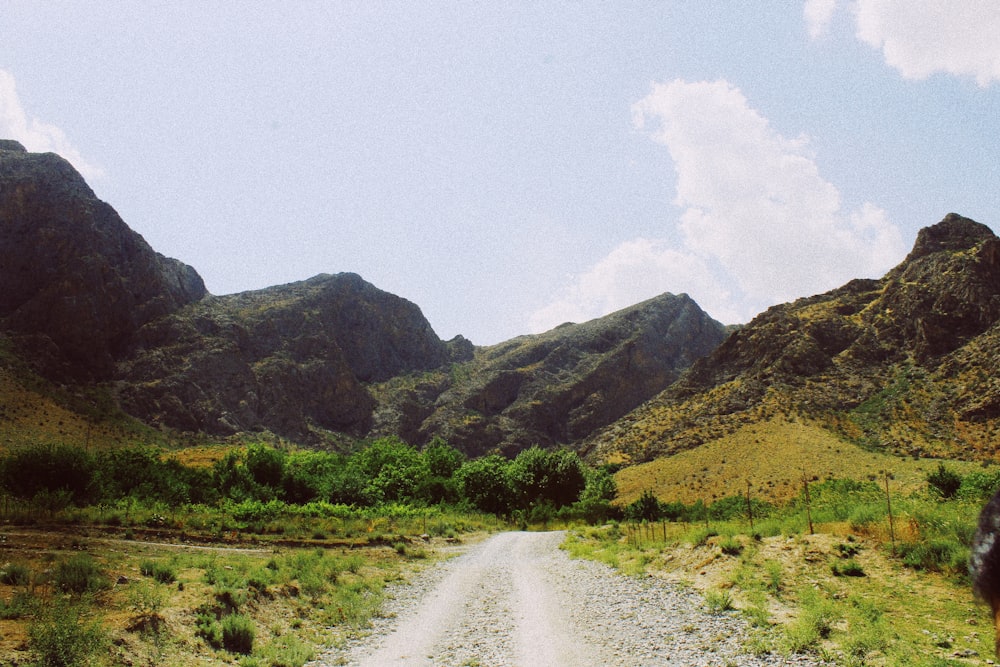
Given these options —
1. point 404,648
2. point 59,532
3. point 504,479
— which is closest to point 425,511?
point 504,479

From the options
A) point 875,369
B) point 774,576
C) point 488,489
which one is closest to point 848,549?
point 774,576

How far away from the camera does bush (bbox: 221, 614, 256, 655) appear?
9938 mm

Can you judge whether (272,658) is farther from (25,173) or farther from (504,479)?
(25,173)

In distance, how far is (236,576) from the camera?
13320 mm

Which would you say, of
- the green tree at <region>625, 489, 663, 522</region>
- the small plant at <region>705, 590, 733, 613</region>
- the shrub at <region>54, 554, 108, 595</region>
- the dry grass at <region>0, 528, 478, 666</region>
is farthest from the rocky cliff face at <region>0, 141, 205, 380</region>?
the small plant at <region>705, 590, 733, 613</region>

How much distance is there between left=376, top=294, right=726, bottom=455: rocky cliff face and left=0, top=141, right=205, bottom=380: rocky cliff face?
5504 cm

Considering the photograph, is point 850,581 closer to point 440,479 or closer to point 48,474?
point 48,474

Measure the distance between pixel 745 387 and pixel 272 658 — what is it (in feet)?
260

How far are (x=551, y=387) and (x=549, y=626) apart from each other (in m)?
127

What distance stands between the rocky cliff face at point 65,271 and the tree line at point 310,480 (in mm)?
51873

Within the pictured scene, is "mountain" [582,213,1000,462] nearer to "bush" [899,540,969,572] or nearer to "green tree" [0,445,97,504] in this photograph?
"bush" [899,540,969,572]

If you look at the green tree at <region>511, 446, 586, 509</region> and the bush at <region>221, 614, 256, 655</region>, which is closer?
the bush at <region>221, 614, 256, 655</region>

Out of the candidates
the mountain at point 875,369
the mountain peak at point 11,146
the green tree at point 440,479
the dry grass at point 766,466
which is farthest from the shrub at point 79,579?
the mountain peak at point 11,146

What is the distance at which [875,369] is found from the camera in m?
73.4
